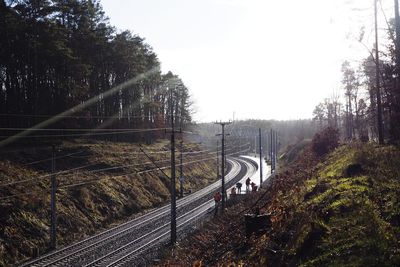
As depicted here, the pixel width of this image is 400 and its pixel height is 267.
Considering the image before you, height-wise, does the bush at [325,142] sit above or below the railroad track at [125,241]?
above

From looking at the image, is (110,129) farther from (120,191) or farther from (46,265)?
(46,265)

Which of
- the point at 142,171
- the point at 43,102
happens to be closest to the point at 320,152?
the point at 142,171

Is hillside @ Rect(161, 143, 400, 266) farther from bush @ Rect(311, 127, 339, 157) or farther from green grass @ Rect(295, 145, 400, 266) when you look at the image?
bush @ Rect(311, 127, 339, 157)

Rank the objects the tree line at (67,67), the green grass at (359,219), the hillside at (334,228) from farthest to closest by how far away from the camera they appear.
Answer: the tree line at (67,67)
the hillside at (334,228)
the green grass at (359,219)

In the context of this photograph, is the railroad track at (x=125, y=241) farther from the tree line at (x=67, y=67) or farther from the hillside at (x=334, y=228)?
the tree line at (x=67, y=67)

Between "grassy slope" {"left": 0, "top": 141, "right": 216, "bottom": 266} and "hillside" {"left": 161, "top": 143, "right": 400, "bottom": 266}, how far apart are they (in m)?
9.96

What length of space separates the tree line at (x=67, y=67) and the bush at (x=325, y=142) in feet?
51.1

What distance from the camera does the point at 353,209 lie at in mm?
12633

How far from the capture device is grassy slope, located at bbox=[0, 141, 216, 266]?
78.0ft

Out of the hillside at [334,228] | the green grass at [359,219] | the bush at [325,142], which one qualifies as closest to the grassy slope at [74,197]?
the hillside at [334,228]

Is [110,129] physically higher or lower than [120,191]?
higher

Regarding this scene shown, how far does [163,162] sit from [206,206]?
1472 cm

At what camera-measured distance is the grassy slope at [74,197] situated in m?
23.8

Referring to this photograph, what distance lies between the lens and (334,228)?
11.8 meters
